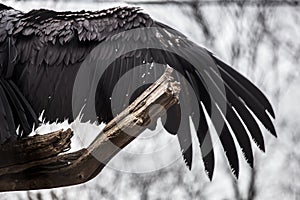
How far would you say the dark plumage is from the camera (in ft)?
12.1

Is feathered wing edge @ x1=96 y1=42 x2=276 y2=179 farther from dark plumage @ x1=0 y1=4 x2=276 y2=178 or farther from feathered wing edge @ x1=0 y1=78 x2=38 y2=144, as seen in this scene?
feathered wing edge @ x1=0 y1=78 x2=38 y2=144

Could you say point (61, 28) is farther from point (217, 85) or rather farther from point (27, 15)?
point (217, 85)

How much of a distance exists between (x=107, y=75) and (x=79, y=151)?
0.38 m

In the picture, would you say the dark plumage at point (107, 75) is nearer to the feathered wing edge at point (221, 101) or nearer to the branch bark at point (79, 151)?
the feathered wing edge at point (221, 101)

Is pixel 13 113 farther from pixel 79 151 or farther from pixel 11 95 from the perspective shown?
pixel 79 151

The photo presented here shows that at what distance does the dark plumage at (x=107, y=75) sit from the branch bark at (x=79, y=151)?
0.15 metres

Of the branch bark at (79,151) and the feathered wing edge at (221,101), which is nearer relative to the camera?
the branch bark at (79,151)

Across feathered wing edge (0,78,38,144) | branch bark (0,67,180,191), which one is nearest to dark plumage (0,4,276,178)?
feathered wing edge (0,78,38,144)

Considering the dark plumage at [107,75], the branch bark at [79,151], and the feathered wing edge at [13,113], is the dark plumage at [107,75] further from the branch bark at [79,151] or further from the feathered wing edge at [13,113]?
the branch bark at [79,151]

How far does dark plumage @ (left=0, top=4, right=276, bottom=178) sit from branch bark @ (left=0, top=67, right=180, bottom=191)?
0.49 ft

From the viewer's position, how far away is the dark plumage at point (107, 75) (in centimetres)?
370

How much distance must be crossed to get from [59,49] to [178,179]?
5.74 m

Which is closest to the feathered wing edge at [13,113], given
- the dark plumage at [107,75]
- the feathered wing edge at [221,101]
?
the dark plumage at [107,75]

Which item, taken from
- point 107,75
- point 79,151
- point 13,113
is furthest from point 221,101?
point 13,113
